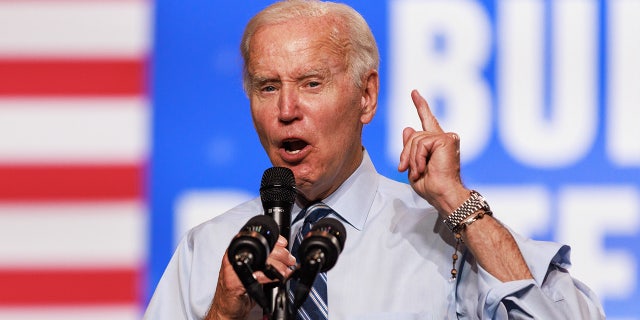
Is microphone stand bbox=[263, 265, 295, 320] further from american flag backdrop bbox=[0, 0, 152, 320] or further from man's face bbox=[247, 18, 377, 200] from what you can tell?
american flag backdrop bbox=[0, 0, 152, 320]

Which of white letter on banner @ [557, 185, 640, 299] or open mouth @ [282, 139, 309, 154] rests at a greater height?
open mouth @ [282, 139, 309, 154]

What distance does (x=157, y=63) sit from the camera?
293cm

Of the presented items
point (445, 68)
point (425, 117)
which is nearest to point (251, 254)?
point (425, 117)

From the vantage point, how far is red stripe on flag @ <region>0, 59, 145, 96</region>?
2982mm

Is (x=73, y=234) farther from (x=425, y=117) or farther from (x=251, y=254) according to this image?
(x=251, y=254)

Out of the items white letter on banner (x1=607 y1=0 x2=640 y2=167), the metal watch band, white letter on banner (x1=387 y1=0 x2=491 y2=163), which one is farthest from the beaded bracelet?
white letter on banner (x1=607 y1=0 x2=640 y2=167)

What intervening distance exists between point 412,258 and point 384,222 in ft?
0.37

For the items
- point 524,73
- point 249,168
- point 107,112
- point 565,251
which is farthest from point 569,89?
point 107,112

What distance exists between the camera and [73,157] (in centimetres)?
295

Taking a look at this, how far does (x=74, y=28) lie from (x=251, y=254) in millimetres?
1890

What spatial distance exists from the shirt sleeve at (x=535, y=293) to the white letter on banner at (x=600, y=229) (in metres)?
0.96

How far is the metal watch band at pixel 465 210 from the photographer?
171 cm

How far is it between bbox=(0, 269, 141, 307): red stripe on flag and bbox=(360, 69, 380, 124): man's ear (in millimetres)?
1247

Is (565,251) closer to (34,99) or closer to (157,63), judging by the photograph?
(157,63)
